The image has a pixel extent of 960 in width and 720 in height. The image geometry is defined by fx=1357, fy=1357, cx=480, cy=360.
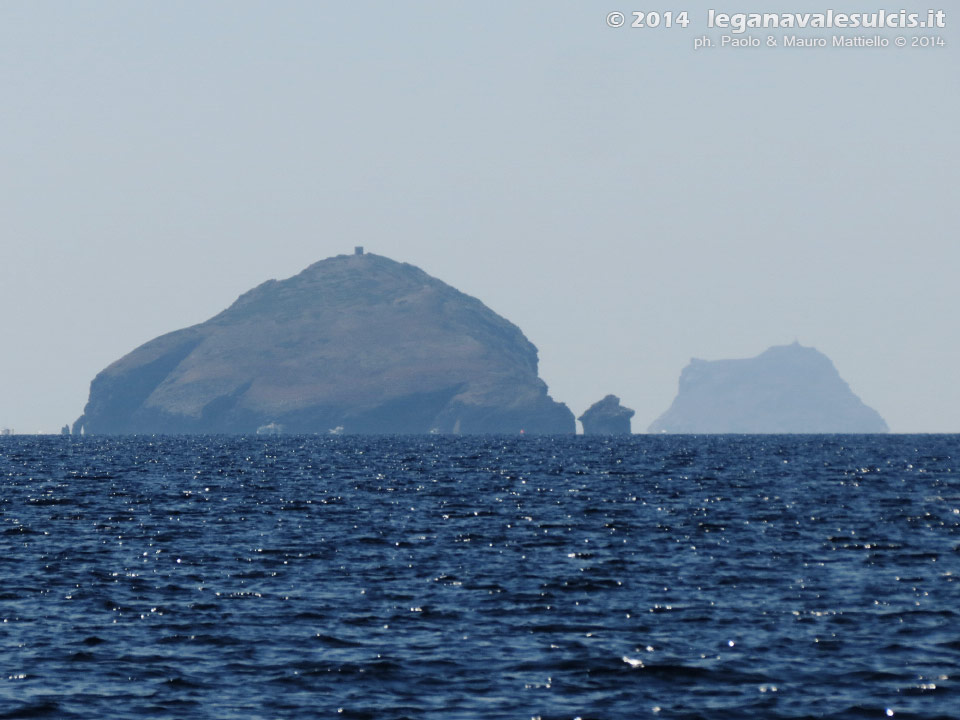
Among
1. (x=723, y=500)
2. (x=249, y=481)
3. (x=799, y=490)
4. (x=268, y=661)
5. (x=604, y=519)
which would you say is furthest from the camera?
(x=249, y=481)

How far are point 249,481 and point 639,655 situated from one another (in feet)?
209

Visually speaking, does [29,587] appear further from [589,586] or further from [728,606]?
[728,606]

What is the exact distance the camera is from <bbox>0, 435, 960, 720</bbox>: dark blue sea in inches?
966

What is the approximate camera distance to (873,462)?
12288 cm

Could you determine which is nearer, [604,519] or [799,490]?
[604,519]

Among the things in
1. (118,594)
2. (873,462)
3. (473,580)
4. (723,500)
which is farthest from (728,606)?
(873,462)

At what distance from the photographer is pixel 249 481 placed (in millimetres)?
88688

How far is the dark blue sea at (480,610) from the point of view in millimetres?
24531

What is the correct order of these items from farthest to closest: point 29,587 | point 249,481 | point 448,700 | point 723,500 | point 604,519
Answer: point 249,481 < point 723,500 < point 604,519 < point 29,587 < point 448,700

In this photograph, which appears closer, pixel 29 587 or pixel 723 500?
pixel 29 587

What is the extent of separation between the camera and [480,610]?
3322 cm

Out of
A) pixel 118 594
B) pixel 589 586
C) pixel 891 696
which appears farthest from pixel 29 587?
pixel 891 696

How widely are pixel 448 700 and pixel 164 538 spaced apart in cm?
2731

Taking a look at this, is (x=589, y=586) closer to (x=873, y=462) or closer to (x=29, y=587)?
(x=29, y=587)
